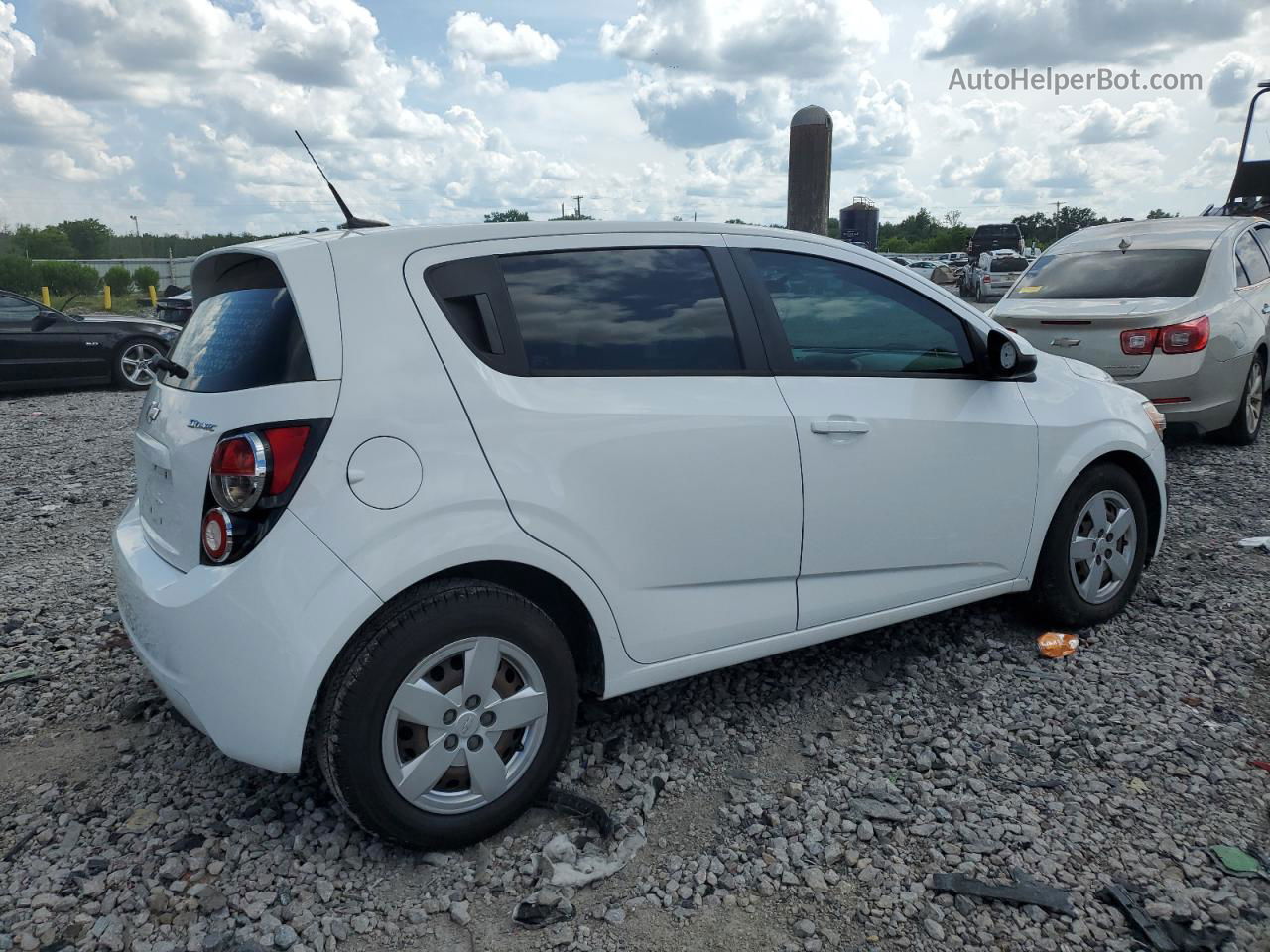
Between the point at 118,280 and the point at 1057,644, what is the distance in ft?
129

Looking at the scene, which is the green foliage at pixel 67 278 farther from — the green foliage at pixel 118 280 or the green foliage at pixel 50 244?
the green foliage at pixel 50 244

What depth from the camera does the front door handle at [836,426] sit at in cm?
328

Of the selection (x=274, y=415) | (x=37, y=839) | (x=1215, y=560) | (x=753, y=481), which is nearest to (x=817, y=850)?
(x=753, y=481)

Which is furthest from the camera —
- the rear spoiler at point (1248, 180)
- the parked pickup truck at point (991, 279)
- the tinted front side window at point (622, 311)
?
the parked pickup truck at point (991, 279)

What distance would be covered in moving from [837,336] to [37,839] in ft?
9.83

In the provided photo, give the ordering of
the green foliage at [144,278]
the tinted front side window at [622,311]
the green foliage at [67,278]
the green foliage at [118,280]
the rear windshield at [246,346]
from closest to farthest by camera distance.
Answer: the rear windshield at [246,346]
the tinted front side window at [622,311]
the green foliage at [67,278]
the green foliage at [118,280]
the green foliage at [144,278]

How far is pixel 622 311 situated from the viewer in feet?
10.1

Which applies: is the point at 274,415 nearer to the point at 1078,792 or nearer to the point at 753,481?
the point at 753,481

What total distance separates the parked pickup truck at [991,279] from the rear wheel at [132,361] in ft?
64.9

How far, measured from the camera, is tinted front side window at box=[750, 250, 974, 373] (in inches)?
134

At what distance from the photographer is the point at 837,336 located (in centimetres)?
349

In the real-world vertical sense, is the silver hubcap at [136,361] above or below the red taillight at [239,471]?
below

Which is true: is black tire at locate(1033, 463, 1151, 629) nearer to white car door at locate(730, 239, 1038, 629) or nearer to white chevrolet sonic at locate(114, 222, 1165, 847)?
white car door at locate(730, 239, 1038, 629)

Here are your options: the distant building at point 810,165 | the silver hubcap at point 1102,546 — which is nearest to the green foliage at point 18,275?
the distant building at point 810,165
